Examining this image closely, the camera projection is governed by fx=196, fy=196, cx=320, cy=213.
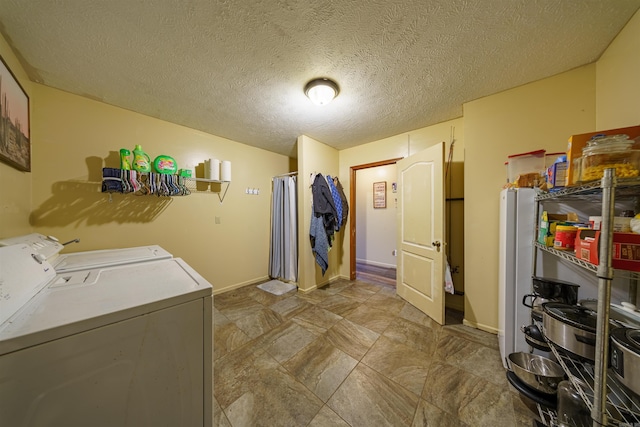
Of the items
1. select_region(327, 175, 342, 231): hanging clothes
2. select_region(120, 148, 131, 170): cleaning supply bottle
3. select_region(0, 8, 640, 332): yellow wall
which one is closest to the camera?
select_region(0, 8, 640, 332): yellow wall

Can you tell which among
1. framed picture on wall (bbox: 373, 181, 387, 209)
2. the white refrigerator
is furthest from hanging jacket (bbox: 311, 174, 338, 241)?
the white refrigerator

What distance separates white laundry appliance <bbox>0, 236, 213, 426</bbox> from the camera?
0.52 metres

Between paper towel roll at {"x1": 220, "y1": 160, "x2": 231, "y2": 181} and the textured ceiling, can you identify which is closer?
the textured ceiling

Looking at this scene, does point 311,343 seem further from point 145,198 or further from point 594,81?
point 594,81

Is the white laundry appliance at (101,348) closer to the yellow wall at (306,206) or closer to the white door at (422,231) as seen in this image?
the yellow wall at (306,206)

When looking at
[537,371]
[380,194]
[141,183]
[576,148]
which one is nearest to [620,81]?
[576,148]

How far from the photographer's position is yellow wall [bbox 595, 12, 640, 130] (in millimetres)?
1089

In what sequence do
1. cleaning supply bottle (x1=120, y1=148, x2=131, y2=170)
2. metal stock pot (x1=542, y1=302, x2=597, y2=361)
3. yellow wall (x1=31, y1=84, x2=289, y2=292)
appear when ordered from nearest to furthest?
metal stock pot (x1=542, y1=302, x2=597, y2=361) < yellow wall (x1=31, y1=84, x2=289, y2=292) < cleaning supply bottle (x1=120, y1=148, x2=131, y2=170)

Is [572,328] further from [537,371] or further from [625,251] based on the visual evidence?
[537,371]

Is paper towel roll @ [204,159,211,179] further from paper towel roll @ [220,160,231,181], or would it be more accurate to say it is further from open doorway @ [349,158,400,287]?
open doorway @ [349,158,400,287]

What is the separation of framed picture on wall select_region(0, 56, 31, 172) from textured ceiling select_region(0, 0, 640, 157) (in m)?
0.26

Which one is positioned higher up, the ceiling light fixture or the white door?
the ceiling light fixture

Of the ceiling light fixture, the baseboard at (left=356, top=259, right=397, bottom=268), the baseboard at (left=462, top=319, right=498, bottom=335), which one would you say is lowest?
the baseboard at (left=356, top=259, right=397, bottom=268)

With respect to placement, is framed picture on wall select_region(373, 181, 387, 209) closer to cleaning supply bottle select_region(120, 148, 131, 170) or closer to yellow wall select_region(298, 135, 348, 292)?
yellow wall select_region(298, 135, 348, 292)
